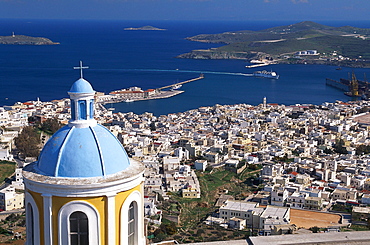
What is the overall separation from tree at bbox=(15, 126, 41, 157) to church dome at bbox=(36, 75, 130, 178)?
18.9 m

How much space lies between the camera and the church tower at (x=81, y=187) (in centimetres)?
392

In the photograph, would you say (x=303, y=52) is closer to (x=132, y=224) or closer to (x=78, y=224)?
(x=132, y=224)

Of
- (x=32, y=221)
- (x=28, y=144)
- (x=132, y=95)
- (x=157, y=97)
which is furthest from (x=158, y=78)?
(x=32, y=221)

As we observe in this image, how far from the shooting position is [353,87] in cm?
4769

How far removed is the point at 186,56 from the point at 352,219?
2475 inches

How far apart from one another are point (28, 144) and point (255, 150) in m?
9.74

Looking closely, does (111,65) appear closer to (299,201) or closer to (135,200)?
(299,201)

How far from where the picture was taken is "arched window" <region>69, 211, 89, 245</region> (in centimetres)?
395

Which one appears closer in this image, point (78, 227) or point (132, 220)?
point (78, 227)

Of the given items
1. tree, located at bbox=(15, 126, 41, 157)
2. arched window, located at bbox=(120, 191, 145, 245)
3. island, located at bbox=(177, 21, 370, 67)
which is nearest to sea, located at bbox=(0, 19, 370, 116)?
island, located at bbox=(177, 21, 370, 67)

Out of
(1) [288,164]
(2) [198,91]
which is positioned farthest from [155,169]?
(2) [198,91]

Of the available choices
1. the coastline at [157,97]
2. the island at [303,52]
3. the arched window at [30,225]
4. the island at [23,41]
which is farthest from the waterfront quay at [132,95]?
the island at [23,41]

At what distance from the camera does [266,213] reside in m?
15.7

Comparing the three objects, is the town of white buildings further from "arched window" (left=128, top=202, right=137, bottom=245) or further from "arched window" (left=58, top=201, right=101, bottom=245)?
"arched window" (left=58, top=201, right=101, bottom=245)
